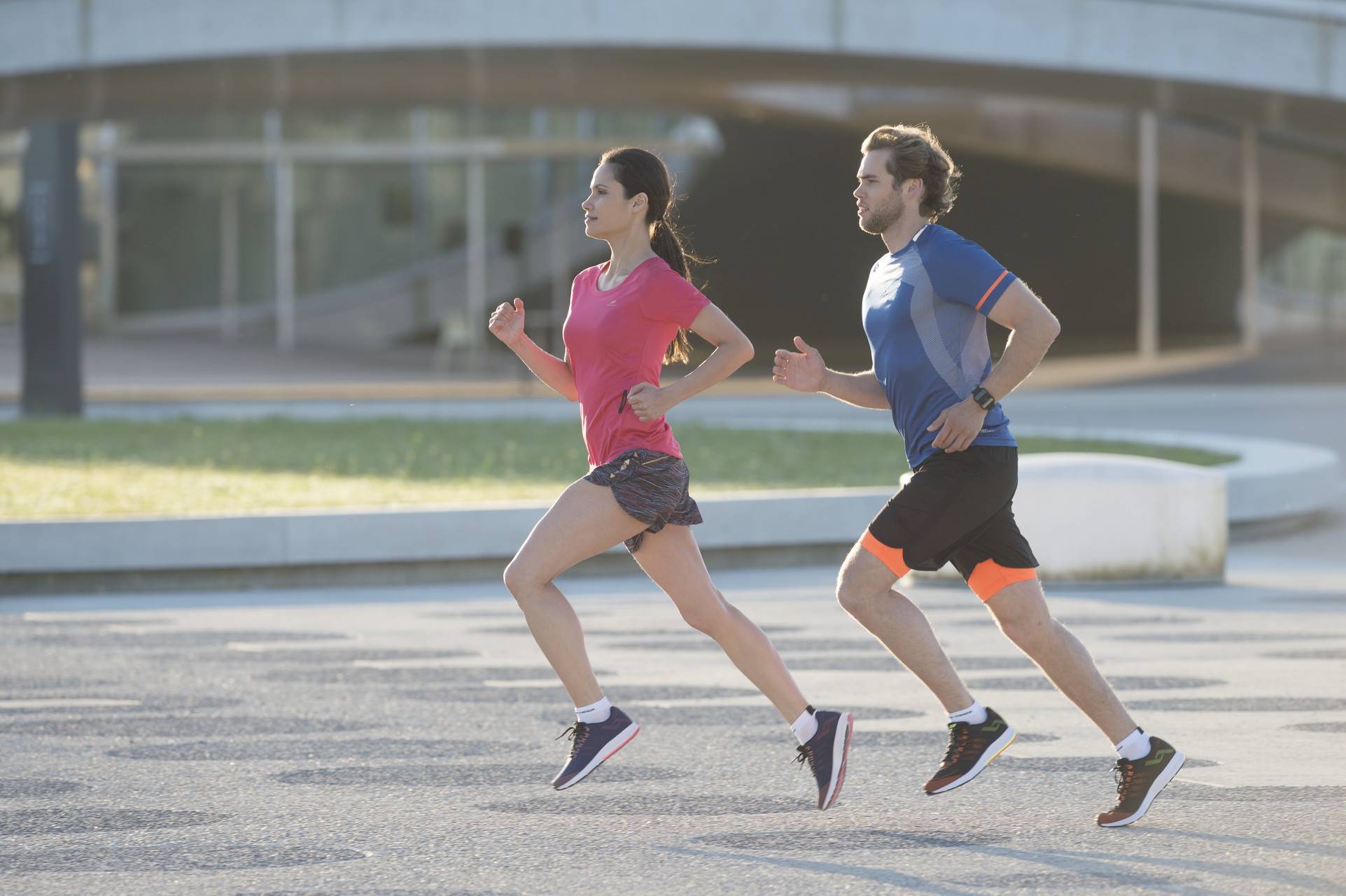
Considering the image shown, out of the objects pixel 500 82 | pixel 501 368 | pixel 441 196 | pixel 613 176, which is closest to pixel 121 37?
pixel 500 82

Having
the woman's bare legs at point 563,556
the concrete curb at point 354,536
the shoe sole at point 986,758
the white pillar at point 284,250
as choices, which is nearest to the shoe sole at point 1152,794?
the shoe sole at point 986,758

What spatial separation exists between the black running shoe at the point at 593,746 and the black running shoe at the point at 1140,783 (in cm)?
125

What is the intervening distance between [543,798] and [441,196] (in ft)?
127

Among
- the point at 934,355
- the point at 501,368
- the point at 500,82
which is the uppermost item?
the point at 500,82

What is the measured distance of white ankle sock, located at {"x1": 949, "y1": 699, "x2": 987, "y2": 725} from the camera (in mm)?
4883

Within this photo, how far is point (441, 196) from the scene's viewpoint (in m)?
43.0

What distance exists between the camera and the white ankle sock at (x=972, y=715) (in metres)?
4.88

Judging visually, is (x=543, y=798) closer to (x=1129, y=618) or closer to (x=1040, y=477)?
(x=1129, y=618)

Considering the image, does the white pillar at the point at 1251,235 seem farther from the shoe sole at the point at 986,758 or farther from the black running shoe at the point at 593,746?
the black running shoe at the point at 593,746

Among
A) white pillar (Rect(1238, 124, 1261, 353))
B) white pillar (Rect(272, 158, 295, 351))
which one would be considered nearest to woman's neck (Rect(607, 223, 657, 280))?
white pillar (Rect(1238, 124, 1261, 353))

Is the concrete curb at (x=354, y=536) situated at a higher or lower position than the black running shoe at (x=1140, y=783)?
lower

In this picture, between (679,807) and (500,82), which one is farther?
→ (500,82)

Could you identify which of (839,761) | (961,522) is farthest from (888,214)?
(839,761)

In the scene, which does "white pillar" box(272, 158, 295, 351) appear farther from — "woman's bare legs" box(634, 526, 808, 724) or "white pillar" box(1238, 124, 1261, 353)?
"woman's bare legs" box(634, 526, 808, 724)
